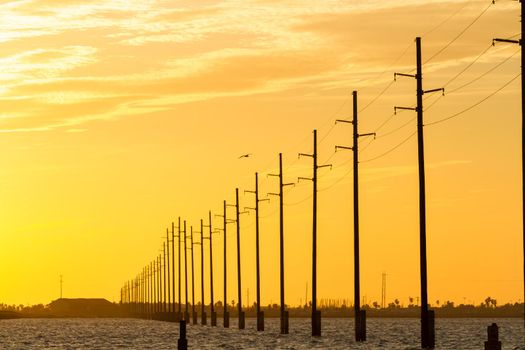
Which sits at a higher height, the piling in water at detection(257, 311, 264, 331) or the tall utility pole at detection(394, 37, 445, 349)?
the tall utility pole at detection(394, 37, 445, 349)

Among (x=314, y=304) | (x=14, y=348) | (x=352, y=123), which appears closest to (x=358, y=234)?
(x=352, y=123)

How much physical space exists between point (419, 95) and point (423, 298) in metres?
10.3

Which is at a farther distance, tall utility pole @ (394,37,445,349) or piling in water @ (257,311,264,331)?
piling in water @ (257,311,264,331)

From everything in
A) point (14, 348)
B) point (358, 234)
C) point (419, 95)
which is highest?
point (419, 95)

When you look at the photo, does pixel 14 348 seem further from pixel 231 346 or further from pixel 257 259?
pixel 257 259

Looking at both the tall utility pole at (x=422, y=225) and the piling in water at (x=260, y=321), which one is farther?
the piling in water at (x=260, y=321)

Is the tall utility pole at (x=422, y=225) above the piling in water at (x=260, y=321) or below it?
above

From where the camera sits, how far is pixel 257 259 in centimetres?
12006

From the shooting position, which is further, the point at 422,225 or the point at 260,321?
the point at 260,321

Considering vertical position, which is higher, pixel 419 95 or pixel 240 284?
pixel 419 95

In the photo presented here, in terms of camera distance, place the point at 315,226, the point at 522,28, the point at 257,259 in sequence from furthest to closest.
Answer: the point at 257,259 → the point at 315,226 → the point at 522,28

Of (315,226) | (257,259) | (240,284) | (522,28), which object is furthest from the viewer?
(240,284)

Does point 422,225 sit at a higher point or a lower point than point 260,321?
higher

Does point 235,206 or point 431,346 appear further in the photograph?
point 235,206
